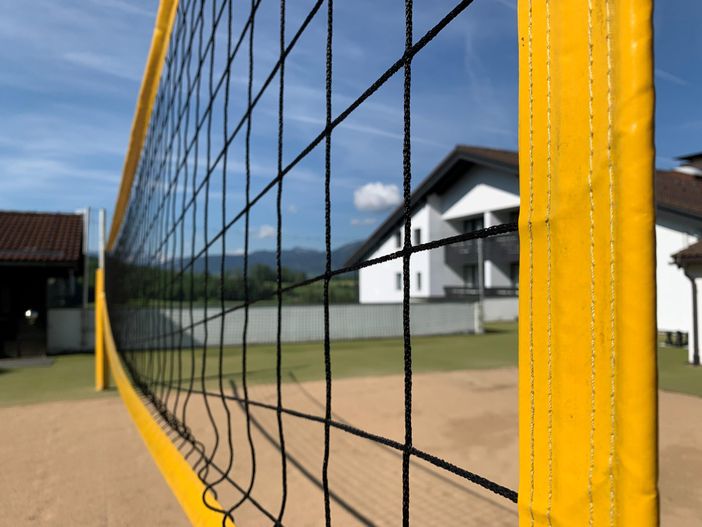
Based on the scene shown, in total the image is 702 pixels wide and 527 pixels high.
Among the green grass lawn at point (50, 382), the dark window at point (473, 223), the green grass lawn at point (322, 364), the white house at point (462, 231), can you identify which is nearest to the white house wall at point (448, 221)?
the white house at point (462, 231)

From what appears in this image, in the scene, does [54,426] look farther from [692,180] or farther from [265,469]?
[692,180]

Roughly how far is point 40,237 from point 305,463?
31.1ft

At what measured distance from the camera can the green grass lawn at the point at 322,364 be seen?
6.20 meters

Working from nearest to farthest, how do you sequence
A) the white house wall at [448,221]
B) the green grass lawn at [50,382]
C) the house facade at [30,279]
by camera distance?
the green grass lawn at [50,382], the house facade at [30,279], the white house wall at [448,221]

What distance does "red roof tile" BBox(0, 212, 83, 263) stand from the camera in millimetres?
9594

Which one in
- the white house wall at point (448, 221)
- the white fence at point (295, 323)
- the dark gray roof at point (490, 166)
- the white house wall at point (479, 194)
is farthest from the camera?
the white house wall at point (448, 221)

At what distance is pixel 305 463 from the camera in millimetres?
3305

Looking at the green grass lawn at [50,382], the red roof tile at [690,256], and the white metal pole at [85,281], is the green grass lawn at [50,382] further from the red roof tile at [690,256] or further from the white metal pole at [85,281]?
the red roof tile at [690,256]

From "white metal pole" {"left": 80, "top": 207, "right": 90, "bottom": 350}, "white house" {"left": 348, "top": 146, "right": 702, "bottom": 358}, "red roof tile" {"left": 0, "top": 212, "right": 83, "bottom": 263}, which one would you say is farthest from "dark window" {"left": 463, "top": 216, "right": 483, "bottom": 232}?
"red roof tile" {"left": 0, "top": 212, "right": 83, "bottom": 263}

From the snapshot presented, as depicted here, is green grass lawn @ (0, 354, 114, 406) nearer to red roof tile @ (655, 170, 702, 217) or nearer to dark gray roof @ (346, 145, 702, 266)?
dark gray roof @ (346, 145, 702, 266)

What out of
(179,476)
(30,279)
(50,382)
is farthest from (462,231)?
(179,476)

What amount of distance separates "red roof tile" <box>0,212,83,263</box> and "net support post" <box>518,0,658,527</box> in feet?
34.1

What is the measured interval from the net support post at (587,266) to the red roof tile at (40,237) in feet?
34.1

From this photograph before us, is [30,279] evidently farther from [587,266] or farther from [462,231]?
[462,231]
